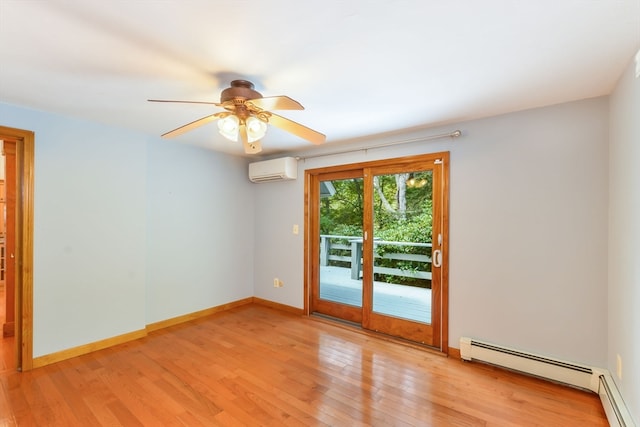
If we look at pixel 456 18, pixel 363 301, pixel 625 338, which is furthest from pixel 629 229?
pixel 363 301

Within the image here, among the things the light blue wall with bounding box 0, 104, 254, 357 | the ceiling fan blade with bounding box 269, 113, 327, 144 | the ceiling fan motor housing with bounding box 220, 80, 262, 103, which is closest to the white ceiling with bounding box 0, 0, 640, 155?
the ceiling fan motor housing with bounding box 220, 80, 262, 103

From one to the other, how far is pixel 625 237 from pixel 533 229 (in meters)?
0.64

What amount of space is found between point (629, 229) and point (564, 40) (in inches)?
46.6

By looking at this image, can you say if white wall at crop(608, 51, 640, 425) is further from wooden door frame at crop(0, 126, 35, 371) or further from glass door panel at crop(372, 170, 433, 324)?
wooden door frame at crop(0, 126, 35, 371)

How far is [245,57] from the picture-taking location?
66.3 inches

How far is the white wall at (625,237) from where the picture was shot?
1621 millimetres

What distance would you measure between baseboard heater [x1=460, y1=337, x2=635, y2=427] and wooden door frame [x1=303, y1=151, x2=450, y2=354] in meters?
0.25

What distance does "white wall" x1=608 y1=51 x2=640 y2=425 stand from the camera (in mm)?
1621

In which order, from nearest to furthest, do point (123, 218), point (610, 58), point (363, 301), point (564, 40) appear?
point (564, 40)
point (610, 58)
point (123, 218)
point (363, 301)

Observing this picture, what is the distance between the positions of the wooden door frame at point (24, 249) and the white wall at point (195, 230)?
101 cm

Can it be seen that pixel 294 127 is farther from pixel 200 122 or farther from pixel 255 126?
pixel 200 122

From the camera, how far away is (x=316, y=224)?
157 inches

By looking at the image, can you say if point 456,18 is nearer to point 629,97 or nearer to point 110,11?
point 629,97

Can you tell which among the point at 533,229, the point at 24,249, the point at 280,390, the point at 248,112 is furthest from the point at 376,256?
the point at 24,249
